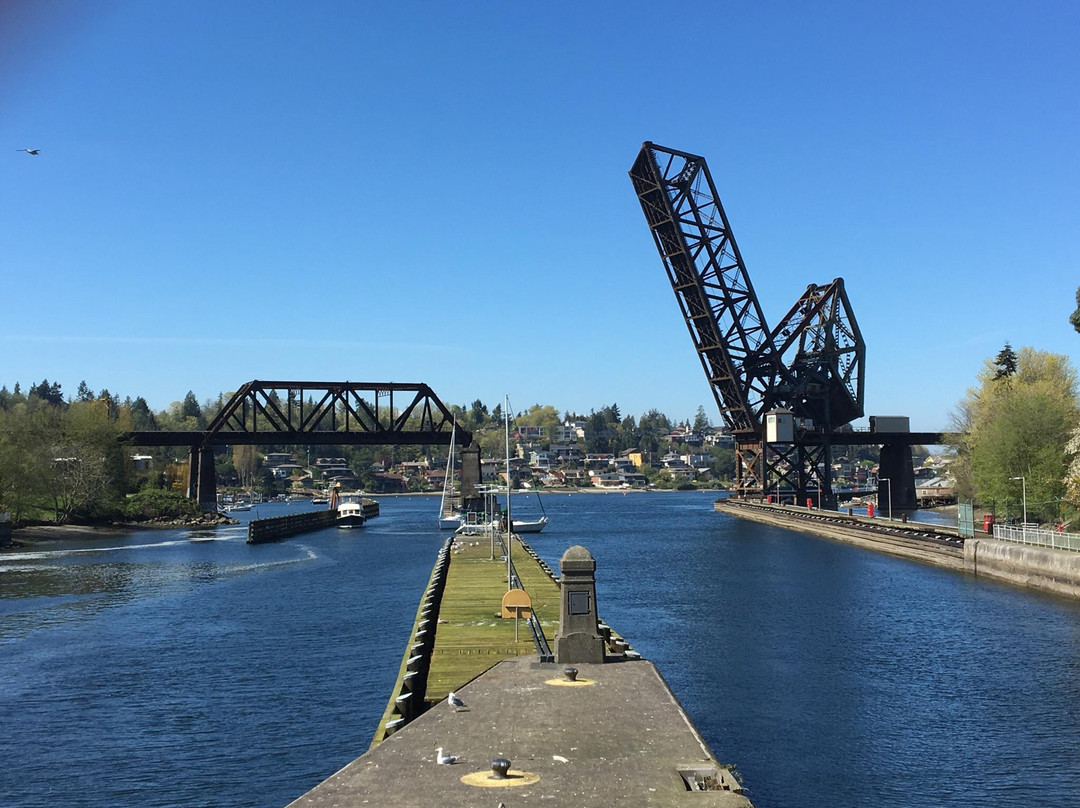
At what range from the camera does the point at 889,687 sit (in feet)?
86.5

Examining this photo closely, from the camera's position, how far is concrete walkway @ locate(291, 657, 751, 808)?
38.3 ft

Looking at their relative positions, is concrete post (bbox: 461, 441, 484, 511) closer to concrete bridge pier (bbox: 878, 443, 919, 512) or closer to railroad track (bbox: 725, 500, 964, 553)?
railroad track (bbox: 725, 500, 964, 553)

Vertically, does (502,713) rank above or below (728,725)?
above

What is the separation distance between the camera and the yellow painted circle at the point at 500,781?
1201cm

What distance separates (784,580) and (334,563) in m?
28.8

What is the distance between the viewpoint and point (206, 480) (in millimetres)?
115875

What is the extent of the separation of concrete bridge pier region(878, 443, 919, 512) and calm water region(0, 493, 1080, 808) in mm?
71069

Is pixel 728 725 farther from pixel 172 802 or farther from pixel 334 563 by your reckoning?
pixel 334 563

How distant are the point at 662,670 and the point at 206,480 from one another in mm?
97011

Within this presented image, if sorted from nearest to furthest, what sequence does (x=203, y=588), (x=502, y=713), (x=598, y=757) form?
(x=598, y=757) → (x=502, y=713) → (x=203, y=588)

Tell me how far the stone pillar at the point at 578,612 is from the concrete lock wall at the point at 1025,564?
29131mm

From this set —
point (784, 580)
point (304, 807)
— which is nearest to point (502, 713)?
point (304, 807)

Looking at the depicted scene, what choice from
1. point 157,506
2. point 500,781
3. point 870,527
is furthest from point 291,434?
point 500,781

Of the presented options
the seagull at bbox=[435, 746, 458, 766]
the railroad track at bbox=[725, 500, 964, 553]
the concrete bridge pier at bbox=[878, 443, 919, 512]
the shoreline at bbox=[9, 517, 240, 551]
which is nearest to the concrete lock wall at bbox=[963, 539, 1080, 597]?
the railroad track at bbox=[725, 500, 964, 553]
